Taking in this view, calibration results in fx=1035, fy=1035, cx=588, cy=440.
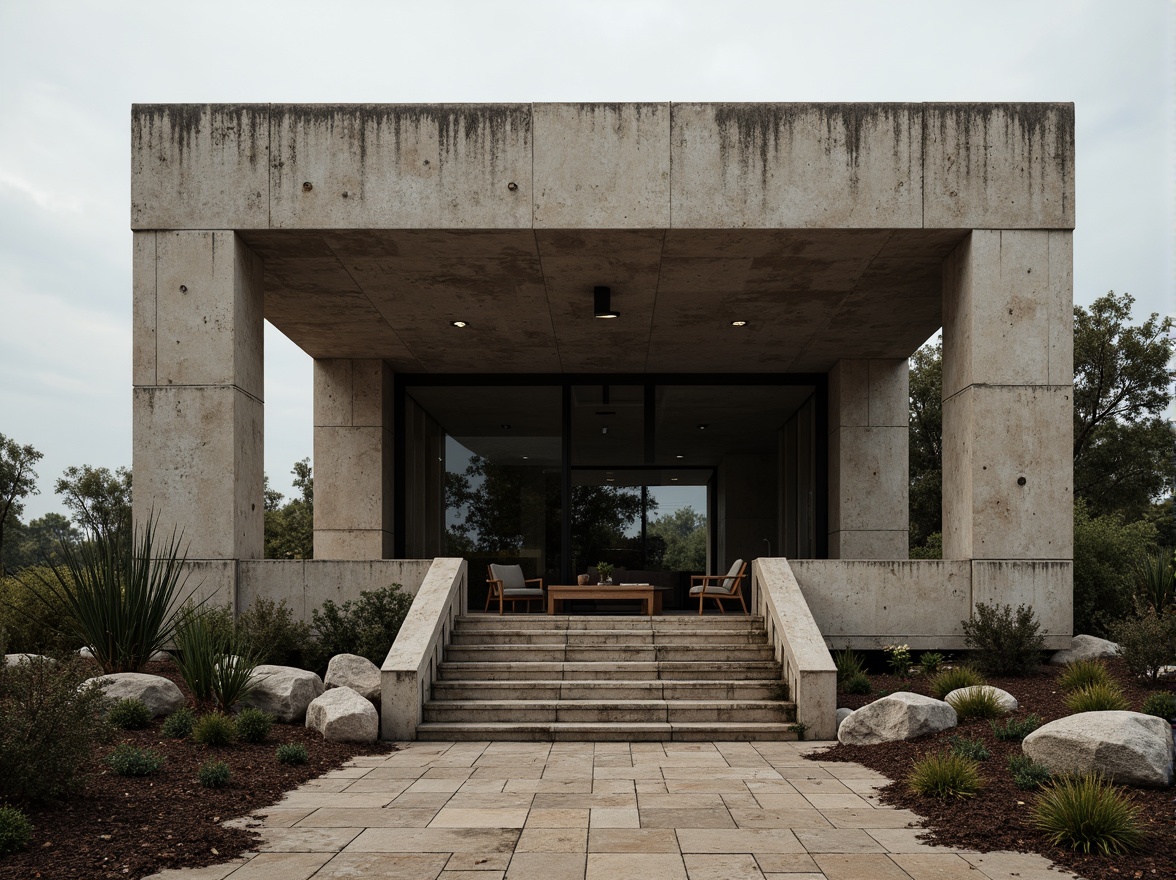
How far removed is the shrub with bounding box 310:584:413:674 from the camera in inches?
379

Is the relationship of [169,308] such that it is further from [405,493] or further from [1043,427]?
[1043,427]

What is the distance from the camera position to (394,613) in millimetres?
9883

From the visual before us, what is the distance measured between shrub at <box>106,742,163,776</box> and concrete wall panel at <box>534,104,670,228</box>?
5.89 meters

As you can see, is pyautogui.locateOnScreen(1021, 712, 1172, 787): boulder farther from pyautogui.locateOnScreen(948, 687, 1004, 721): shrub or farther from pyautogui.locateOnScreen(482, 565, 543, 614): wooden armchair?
pyautogui.locateOnScreen(482, 565, 543, 614): wooden armchair

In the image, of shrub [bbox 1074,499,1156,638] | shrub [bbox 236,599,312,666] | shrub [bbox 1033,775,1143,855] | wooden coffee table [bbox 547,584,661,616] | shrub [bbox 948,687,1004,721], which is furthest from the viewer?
shrub [bbox 1074,499,1156,638]

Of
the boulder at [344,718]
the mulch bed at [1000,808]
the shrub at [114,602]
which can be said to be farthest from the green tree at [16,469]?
the mulch bed at [1000,808]

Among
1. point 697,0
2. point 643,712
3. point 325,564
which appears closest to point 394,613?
point 325,564

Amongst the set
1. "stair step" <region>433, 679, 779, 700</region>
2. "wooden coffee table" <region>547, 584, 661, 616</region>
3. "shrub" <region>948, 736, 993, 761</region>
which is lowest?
"stair step" <region>433, 679, 779, 700</region>

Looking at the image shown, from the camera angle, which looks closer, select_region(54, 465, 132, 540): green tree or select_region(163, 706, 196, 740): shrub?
select_region(163, 706, 196, 740): shrub

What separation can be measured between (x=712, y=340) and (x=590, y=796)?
28.9ft

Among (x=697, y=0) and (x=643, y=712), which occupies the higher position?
(x=697, y=0)

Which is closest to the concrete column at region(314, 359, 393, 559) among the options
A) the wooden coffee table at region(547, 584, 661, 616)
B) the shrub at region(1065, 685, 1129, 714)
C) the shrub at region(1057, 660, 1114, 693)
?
the wooden coffee table at region(547, 584, 661, 616)

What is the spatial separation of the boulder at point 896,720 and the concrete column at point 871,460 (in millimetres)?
7064

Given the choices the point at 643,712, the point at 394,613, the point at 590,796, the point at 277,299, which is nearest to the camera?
the point at 590,796
